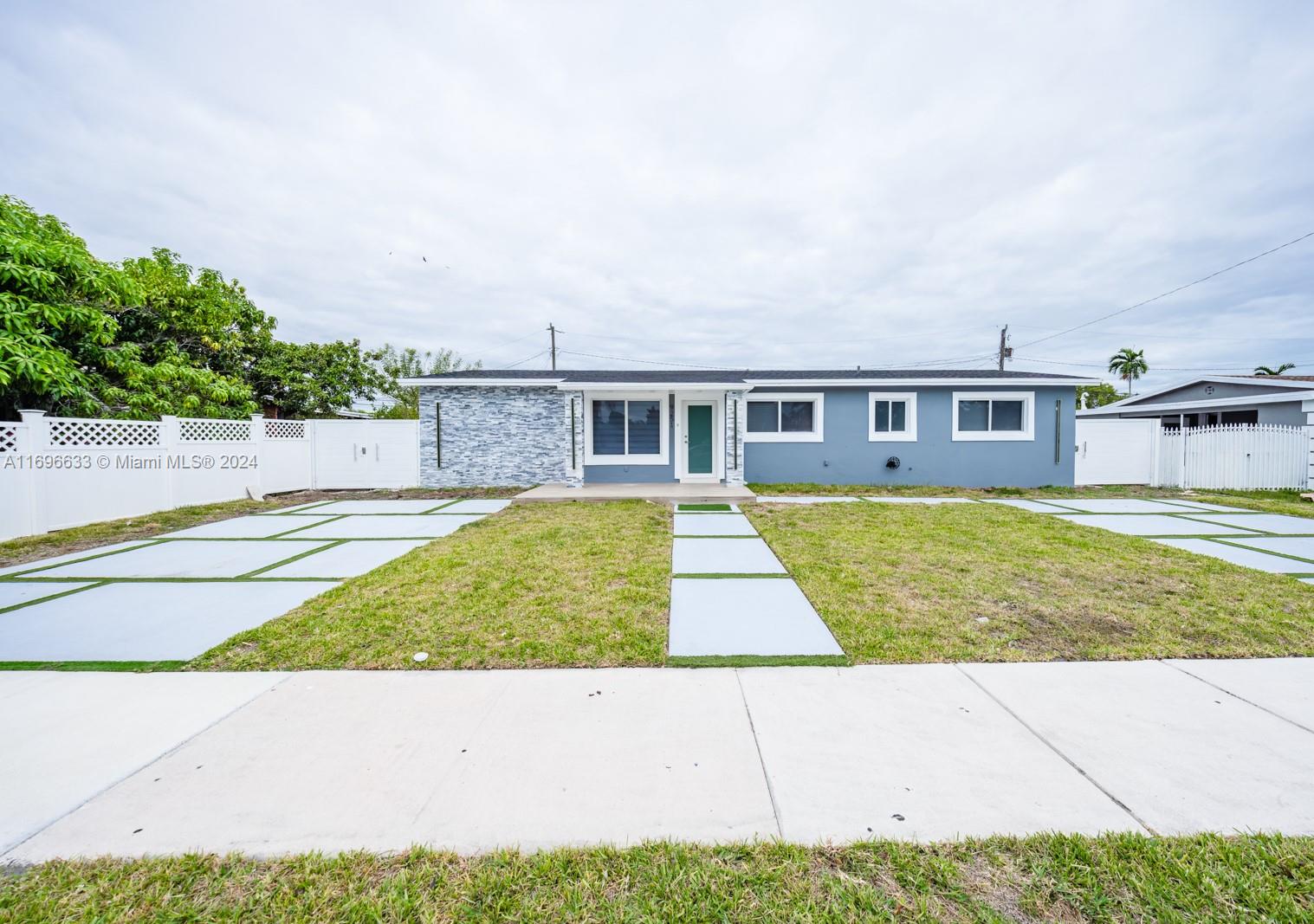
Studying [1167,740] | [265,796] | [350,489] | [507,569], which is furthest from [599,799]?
[350,489]

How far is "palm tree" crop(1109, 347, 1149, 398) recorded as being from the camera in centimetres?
3988

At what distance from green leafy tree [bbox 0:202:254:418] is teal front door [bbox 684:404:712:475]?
10.9 metres

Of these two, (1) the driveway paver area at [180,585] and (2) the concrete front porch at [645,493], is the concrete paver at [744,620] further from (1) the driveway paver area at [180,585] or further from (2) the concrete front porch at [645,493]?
(2) the concrete front porch at [645,493]

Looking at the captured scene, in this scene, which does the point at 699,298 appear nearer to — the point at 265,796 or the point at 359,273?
the point at 359,273

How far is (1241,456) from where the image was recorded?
39.5 feet

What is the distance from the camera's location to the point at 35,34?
8031mm

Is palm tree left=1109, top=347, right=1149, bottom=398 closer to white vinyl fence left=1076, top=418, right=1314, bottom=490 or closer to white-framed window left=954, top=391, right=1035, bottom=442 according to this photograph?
white vinyl fence left=1076, top=418, right=1314, bottom=490

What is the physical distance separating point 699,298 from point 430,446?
47.3 feet

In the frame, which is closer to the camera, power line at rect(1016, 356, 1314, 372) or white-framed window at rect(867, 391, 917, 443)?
white-framed window at rect(867, 391, 917, 443)

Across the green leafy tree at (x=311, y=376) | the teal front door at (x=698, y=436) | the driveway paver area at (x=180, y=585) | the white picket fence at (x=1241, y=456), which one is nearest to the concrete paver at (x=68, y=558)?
the driveway paver area at (x=180, y=585)

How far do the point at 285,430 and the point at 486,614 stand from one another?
1173 cm

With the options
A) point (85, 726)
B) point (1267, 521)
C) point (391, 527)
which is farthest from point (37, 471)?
point (1267, 521)

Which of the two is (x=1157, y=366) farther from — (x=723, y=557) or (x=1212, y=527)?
(x=723, y=557)

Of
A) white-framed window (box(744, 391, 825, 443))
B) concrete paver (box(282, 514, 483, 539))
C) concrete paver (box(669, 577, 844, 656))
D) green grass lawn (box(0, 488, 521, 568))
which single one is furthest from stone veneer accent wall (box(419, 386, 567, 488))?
concrete paver (box(669, 577, 844, 656))
